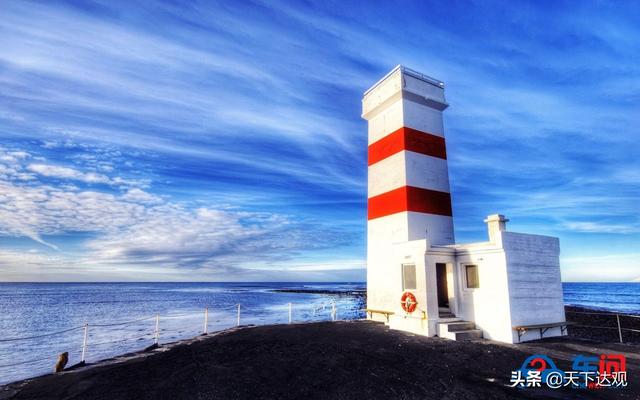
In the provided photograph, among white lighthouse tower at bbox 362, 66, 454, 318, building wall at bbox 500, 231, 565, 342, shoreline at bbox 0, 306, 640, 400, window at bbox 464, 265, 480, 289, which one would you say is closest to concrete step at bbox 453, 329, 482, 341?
shoreline at bbox 0, 306, 640, 400

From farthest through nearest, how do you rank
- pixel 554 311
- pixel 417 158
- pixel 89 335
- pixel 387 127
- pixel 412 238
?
1. pixel 89 335
2. pixel 387 127
3. pixel 417 158
4. pixel 412 238
5. pixel 554 311

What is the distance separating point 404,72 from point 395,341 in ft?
35.8

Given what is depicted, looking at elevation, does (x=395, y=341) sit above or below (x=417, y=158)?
below

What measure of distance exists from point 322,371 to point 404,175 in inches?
346

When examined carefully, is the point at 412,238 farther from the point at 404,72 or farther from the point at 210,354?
the point at 210,354

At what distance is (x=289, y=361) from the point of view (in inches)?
310

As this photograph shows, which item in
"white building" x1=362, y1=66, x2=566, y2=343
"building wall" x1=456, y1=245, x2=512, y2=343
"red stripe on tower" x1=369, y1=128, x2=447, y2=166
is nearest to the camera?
"building wall" x1=456, y1=245, x2=512, y2=343

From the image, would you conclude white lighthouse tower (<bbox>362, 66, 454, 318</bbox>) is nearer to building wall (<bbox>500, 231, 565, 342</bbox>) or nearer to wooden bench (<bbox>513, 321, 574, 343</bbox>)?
building wall (<bbox>500, 231, 565, 342</bbox>)

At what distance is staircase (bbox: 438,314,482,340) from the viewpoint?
10625 millimetres

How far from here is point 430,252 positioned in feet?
38.1

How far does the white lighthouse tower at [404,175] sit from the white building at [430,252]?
0.04m

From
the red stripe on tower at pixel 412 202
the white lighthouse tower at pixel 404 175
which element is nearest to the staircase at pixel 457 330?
the white lighthouse tower at pixel 404 175

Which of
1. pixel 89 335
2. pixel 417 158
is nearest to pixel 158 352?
pixel 417 158

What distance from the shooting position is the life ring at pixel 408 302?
11547 mm
